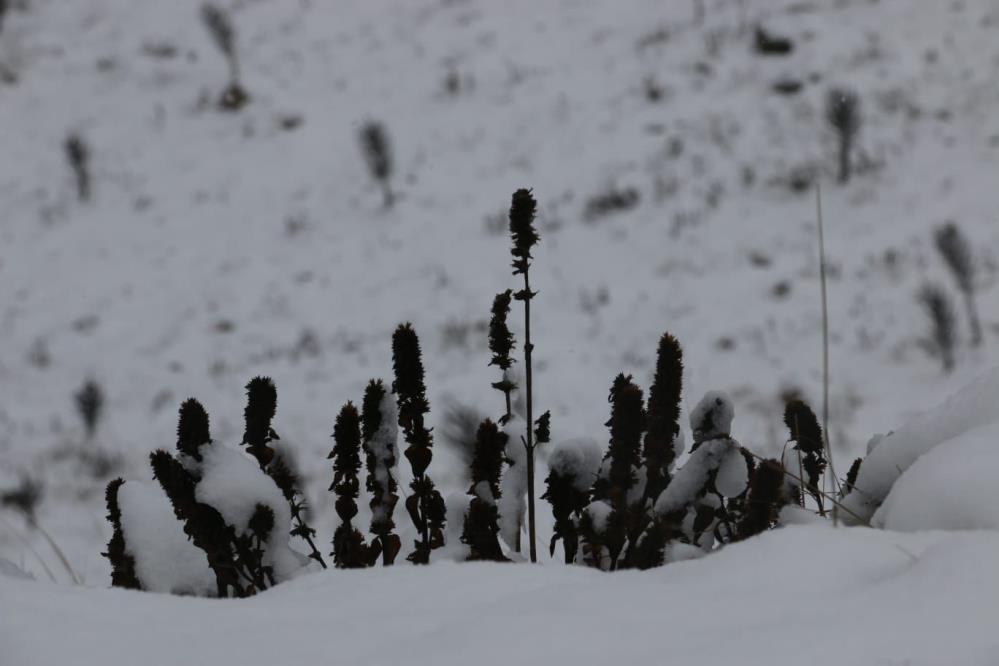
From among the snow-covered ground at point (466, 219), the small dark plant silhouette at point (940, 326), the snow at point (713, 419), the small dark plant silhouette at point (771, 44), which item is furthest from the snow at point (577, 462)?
the small dark plant silhouette at point (771, 44)

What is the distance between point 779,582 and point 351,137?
31.7 feet

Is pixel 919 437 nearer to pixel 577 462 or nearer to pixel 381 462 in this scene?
pixel 577 462

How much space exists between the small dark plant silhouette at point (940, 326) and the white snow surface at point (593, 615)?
4846mm

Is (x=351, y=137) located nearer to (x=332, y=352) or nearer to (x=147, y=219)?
(x=147, y=219)

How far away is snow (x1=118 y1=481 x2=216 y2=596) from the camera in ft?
4.81

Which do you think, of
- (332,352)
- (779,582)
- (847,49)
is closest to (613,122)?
(847,49)

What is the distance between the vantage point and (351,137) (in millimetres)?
9969

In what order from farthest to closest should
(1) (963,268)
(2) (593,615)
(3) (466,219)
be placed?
(3) (466,219), (1) (963,268), (2) (593,615)

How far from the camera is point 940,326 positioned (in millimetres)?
5277

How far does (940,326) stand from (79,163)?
8.92 m

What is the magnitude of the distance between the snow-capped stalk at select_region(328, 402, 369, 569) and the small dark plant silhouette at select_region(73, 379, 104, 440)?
18.1 ft

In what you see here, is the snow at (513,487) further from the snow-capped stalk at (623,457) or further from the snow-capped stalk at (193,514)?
the snow-capped stalk at (193,514)

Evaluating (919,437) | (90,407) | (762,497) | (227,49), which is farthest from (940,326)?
(227,49)

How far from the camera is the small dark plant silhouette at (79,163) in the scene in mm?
9352
